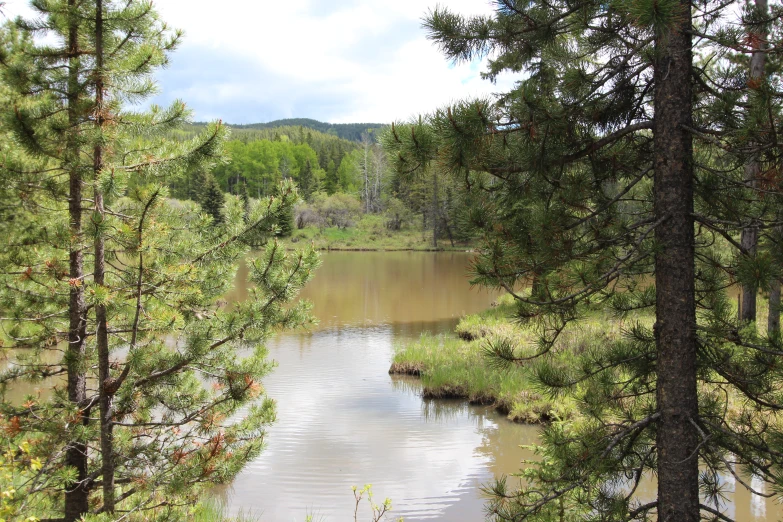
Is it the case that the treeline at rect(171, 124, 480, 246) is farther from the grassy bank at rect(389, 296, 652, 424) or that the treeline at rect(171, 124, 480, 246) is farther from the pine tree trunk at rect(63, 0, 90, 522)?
the pine tree trunk at rect(63, 0, 90, 522)

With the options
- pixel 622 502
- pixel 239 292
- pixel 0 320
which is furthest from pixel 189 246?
pixel 239 292

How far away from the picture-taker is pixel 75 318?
4051 mm

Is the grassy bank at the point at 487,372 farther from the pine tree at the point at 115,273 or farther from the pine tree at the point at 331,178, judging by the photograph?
the pine tree at the point at 331,178

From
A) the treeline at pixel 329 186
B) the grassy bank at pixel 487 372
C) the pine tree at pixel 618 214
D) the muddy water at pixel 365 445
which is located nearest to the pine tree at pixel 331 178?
the treeline at pixel 329 186

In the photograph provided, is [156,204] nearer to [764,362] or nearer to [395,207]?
[764,362]

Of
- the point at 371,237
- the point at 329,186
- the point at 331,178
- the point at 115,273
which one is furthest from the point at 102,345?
the point at 331,178

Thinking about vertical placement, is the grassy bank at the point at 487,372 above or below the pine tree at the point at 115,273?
below

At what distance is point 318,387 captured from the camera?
1112cm

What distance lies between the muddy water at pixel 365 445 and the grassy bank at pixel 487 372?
307 mm

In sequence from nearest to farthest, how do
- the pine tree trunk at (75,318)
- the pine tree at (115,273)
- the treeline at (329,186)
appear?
the pine tree at (115,273)
the pine tree trunk at (75,318)
the treeline at (329,186)

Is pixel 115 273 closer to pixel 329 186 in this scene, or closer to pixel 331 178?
pixel 329 186

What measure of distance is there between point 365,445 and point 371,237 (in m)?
50.8

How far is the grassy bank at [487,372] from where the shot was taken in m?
9.12

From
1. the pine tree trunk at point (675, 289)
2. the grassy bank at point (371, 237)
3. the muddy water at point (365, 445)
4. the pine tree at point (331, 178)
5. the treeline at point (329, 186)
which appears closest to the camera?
the pine tree trunk at point (675, 289)
